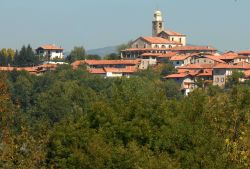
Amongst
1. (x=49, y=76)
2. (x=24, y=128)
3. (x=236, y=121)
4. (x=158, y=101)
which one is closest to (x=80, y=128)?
(x=158, y=101)

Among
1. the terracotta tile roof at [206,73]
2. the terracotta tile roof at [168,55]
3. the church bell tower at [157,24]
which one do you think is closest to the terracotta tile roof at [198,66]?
the terracotta tile roof at [206,73]

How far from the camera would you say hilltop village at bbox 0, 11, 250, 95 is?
291ft

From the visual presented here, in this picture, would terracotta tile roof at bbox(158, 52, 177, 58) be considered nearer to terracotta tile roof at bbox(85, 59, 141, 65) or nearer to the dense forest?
terracotta tile roof at bbox(85, 59, 141, 65)

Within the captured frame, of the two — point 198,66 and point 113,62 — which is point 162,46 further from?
point 198,66

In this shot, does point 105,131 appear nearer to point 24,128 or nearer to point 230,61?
point 24,128

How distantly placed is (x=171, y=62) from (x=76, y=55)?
17.1 meters

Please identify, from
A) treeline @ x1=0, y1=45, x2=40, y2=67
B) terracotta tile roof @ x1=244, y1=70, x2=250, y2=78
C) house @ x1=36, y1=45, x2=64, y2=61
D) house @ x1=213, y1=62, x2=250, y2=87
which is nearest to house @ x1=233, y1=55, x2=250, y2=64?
house @ x1=213, y1=62, x2=250, y2=87

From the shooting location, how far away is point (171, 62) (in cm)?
10044

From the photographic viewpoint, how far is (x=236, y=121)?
20422mm

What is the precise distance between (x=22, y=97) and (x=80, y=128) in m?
54.3

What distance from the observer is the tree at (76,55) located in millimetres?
110463

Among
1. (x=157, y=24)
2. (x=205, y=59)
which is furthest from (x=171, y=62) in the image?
(x=157, y=24)

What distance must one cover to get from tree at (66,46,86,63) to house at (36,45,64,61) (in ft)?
10.1

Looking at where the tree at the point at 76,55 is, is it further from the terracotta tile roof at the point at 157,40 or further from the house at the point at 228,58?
the house at the point at 228,58
